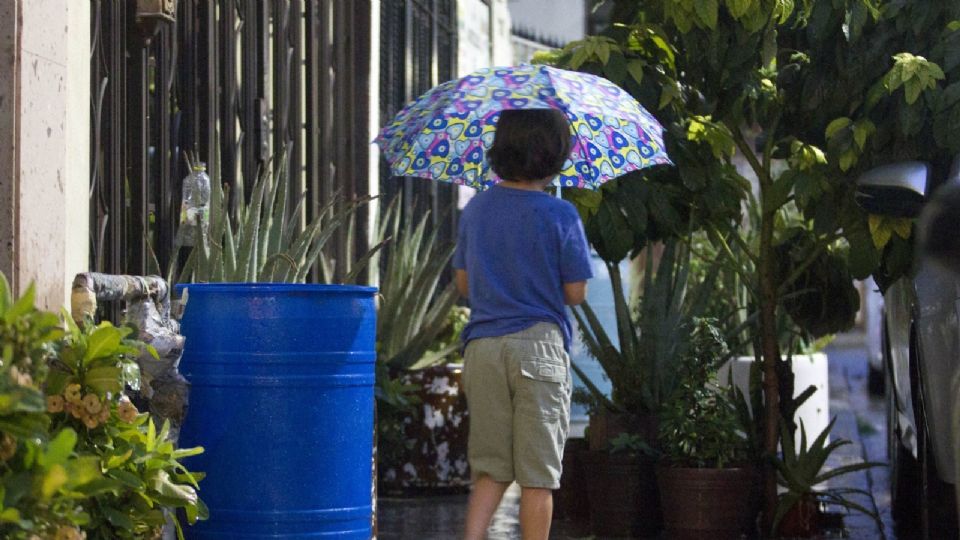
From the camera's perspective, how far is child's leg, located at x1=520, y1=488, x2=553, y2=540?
496 centimetres

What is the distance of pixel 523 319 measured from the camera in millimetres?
4910

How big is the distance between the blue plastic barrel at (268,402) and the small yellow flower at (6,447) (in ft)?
4.34

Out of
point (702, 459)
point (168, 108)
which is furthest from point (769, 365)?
point (168, 108)

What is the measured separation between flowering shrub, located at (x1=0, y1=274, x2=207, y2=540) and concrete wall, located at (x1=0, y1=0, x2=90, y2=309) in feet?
1.10

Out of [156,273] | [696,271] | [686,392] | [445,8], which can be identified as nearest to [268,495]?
[156,273]

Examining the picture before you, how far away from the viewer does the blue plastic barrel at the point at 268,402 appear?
4637 millimetres

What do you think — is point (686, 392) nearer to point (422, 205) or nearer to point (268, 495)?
point (268, 495)

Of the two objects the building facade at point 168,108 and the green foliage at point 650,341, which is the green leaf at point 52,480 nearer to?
the building facade at point 168,108

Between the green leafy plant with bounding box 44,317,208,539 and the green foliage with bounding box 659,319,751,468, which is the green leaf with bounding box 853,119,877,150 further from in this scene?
the green leafy plant with bounding box 44,317,208,539

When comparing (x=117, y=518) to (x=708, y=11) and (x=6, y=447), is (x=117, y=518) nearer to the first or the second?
(x=6, y=447)

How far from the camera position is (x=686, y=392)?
6.43 metres

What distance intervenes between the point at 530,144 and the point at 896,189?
127cm

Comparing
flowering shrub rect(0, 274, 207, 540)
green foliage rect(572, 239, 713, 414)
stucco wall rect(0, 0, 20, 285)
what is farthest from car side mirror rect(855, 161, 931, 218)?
stucco wall rect(0, 0, 20, 285)

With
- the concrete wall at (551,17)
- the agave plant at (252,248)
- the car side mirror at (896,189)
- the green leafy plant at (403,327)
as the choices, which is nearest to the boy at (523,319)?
the agave plant at (252,248)
